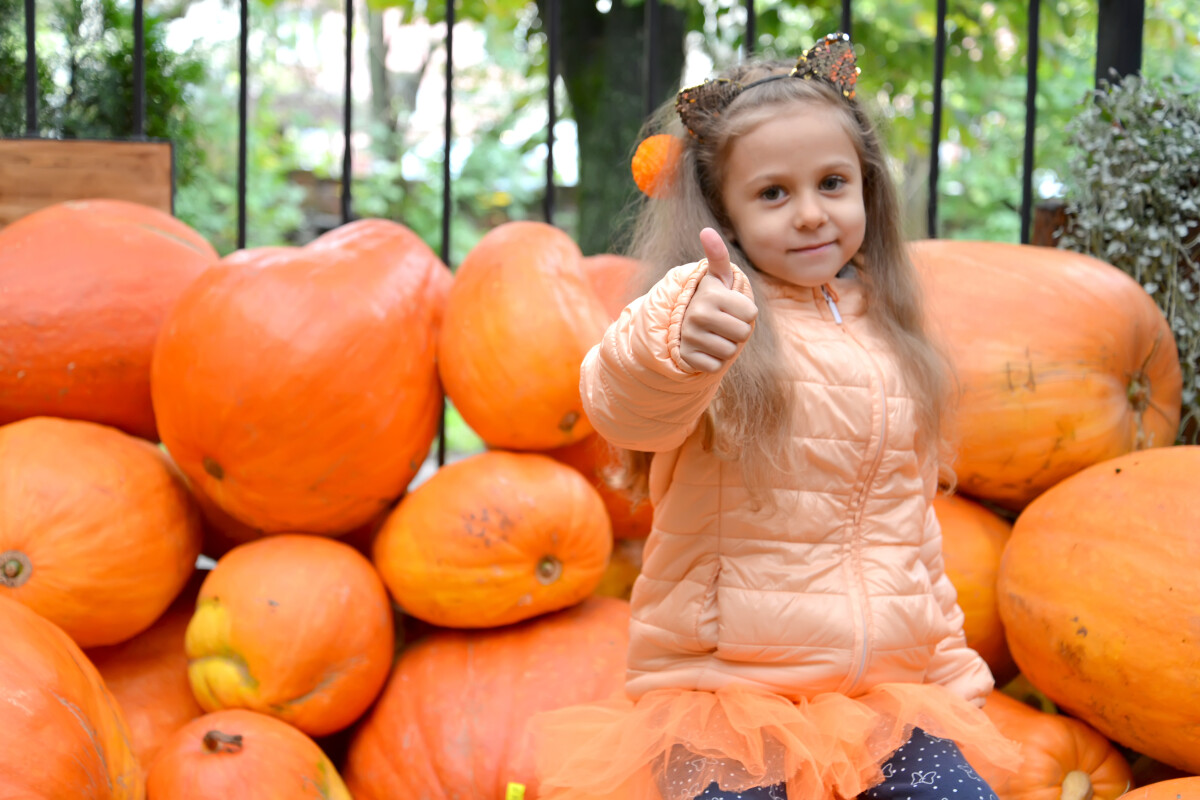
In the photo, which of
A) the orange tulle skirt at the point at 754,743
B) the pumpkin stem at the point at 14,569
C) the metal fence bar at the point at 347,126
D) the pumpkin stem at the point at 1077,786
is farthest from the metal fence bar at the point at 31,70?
the pumpkin stem at the point at 1077,786

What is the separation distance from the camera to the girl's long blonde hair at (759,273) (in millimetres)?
1341

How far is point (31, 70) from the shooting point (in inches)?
91.0

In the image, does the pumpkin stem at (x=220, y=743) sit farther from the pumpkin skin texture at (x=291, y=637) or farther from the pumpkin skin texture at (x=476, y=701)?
the pumpkin skin texture at (x=476, y=701)

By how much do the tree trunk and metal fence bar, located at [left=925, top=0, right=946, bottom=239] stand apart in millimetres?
1412

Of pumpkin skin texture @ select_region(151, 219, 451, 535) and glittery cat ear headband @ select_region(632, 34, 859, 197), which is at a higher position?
glittery cat ear headband @ select_region(632, 34, 859, 197)

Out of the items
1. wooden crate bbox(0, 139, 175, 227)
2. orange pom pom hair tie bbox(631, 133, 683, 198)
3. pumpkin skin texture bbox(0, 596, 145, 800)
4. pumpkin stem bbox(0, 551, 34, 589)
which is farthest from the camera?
wooden crate bbox(0, 139, 175, 227)

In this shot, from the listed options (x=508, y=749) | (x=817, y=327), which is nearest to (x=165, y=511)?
(x=508, y=749)

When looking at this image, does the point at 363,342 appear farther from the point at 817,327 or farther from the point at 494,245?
the point at 817,327

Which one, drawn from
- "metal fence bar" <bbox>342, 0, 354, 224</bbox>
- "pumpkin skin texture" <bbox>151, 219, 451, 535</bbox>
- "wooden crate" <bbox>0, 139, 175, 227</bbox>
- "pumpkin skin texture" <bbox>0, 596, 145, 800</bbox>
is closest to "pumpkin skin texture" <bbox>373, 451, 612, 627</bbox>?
"pumpkin skin texture" <bbox>151, 219, 451, 535</bbox>

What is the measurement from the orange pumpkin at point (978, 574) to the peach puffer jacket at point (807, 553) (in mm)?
414

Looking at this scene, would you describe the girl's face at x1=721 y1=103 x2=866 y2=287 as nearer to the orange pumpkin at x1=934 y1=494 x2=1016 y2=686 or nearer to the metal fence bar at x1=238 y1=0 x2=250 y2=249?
the orange pumpkin at x1=934 y1=494 x2=1016 y2=686

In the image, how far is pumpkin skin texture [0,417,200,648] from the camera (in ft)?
5.29

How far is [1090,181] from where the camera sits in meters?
2.20

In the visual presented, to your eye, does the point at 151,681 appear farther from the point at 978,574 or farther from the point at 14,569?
the point at 978,574
